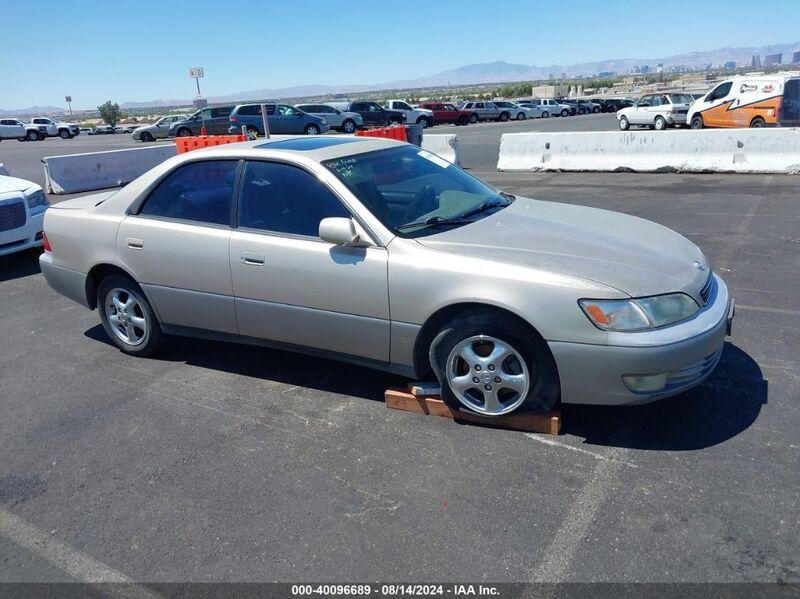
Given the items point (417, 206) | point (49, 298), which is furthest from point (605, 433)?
point (49, 298)

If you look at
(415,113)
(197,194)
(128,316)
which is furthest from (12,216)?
(415,113)

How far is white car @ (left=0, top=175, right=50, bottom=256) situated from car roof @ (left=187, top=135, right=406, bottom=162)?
4394 millimetres

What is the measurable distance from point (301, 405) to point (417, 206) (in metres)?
1.48

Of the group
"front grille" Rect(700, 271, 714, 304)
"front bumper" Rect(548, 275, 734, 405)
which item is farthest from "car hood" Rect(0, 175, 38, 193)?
"front grille" Rect(700, 271, 714, 304)

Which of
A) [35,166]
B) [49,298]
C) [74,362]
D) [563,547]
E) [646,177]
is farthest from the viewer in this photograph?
[35,166]

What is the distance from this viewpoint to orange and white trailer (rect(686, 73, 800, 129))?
20156 mm

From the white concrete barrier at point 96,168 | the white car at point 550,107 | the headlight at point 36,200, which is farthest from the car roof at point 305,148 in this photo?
the white car at point 550,107

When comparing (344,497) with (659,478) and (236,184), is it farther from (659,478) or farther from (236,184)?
(236,184)

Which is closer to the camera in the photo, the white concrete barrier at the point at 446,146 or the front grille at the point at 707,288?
the front grille at the point at 707,288

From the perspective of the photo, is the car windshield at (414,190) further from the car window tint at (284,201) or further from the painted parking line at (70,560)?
the painted parking line at (70,560)

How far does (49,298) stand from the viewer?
6.94m

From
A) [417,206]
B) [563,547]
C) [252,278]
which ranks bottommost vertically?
[563,547]

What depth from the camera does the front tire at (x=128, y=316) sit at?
488cm

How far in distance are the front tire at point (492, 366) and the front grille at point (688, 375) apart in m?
0.57
